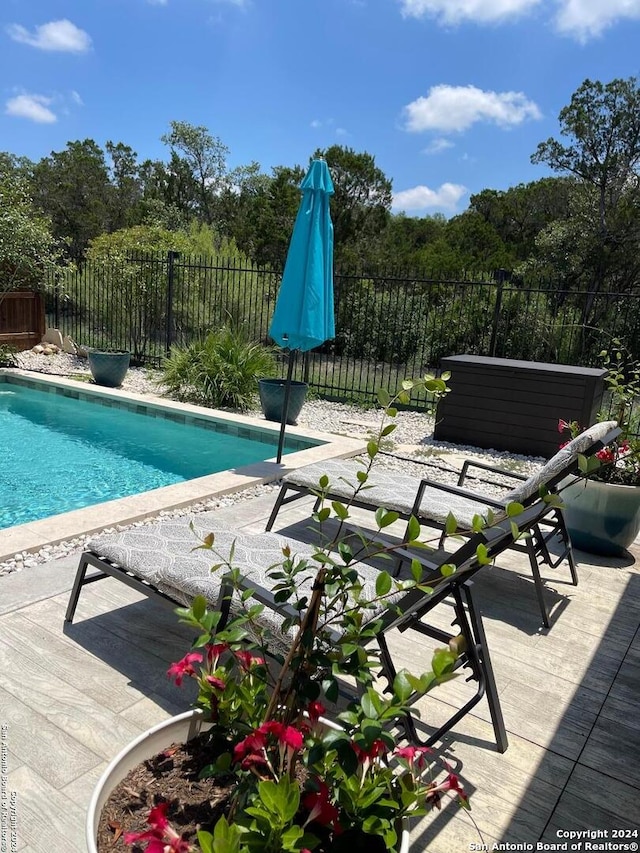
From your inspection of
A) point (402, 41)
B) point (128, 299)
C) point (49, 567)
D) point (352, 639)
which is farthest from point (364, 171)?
point (352, 639)

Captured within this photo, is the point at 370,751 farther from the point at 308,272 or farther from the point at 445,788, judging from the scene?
the point at 308,272

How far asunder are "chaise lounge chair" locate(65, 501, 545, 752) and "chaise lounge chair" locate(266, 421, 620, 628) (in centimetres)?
29

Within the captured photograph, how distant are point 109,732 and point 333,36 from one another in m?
14.4

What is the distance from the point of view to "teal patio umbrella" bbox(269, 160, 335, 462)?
5488 millimetres

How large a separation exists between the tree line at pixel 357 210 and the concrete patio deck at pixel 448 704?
6.49 metres

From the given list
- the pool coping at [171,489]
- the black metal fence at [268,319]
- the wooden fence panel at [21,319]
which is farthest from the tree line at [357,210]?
the pool coping at [171,489]

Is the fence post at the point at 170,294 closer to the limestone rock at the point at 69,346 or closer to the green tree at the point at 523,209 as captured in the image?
the limestone rock at the point at 69,346

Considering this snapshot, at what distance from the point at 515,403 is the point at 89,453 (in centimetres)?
451

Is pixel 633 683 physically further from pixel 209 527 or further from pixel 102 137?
pixel 102 137

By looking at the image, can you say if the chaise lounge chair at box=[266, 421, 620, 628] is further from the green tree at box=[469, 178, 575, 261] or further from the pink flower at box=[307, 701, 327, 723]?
the green tree at box=[469, 178, 575, 261]

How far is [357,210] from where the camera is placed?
20875mm

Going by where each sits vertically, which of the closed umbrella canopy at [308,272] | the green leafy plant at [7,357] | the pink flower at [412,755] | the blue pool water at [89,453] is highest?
the closed umbrella canopy at [308,272]

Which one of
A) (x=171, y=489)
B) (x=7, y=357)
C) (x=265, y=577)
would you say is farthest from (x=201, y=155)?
(x=265, y=577)

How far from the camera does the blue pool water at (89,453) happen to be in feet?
17.2
